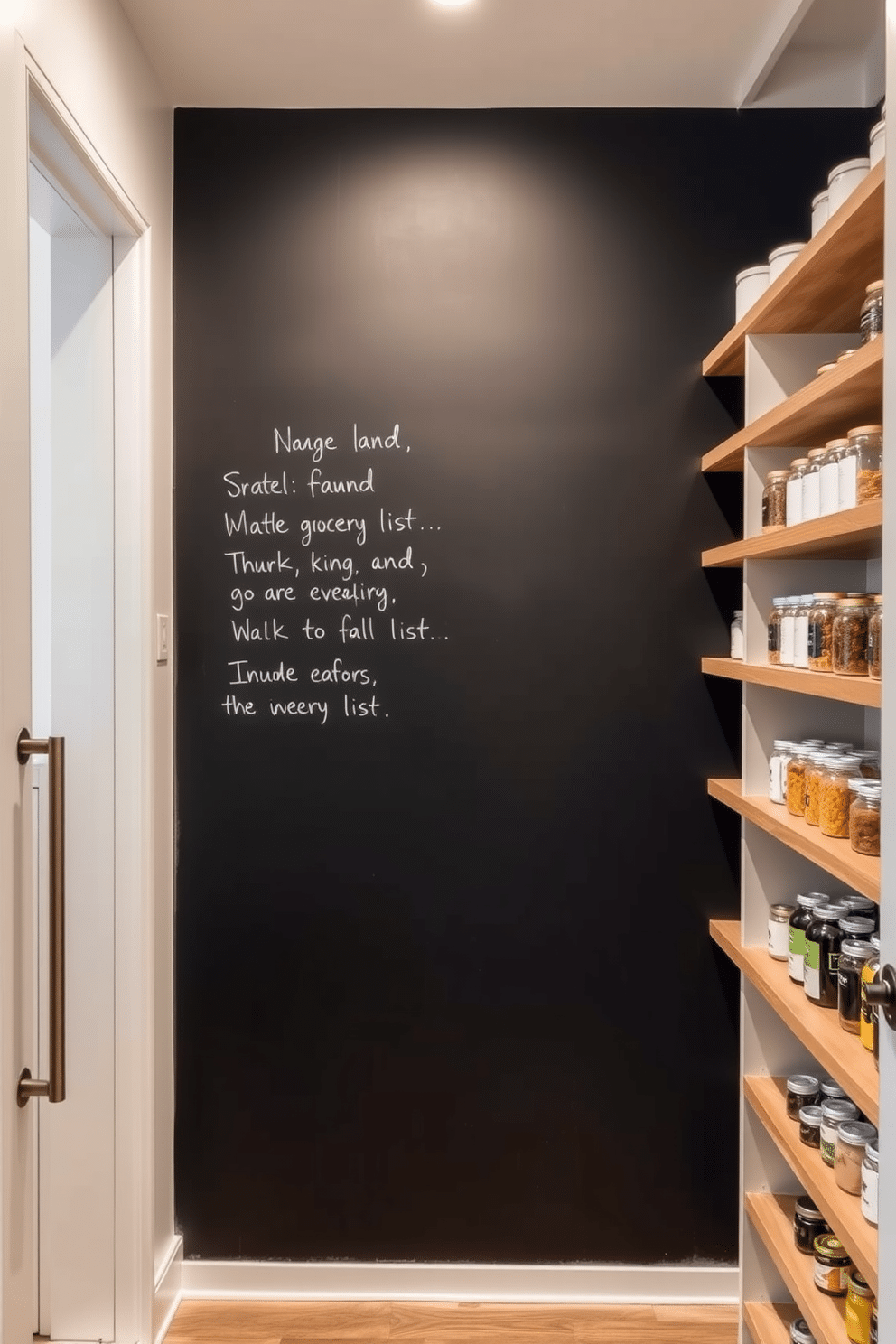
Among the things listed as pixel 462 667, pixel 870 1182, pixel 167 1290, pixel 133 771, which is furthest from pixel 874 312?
pixel 167 1290

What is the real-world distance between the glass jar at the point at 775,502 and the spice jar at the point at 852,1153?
94 centimetres

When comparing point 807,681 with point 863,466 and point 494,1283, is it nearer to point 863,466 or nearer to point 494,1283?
point 863,466

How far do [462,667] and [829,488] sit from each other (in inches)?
35.2

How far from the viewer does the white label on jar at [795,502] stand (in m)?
1.54

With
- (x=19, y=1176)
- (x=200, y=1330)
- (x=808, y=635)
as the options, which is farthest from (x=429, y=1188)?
(x=808, y=635)

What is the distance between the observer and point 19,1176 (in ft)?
3.94

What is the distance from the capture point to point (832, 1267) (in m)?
1.45

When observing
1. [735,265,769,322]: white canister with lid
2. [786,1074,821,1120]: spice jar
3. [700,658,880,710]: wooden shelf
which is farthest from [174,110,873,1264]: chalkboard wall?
[786,1074,821,1120]: spice jar

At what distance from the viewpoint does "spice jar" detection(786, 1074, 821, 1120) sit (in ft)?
5.28

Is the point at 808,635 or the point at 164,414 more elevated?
the point at 164,414

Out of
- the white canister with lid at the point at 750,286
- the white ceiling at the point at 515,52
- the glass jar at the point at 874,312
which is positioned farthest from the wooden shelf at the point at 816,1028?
the white ceiling at the point at 515,52

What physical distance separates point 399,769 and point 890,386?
1.31m

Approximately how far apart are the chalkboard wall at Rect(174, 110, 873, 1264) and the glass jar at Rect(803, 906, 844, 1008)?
0.55 metres

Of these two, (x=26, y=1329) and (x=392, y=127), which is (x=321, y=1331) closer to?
(x=26, y=1329)
